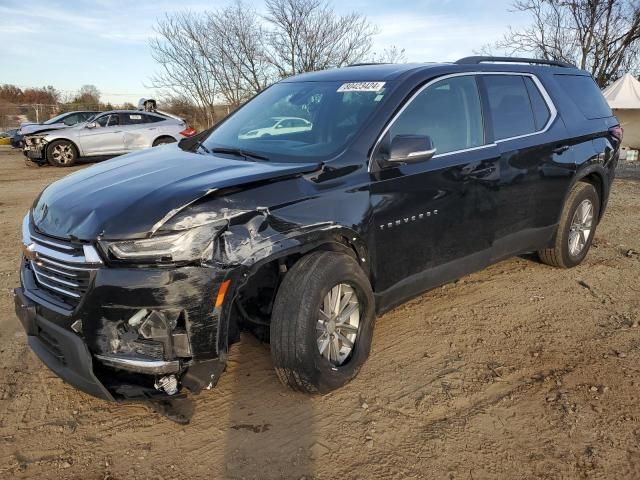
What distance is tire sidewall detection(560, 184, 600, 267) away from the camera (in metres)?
5.03

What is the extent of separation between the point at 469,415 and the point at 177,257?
1.78 m

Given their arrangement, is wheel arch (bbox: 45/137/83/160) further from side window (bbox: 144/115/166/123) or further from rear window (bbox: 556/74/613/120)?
rear window (bbox: 556/74/613/120)

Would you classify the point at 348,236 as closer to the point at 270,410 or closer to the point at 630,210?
the point at 270,410

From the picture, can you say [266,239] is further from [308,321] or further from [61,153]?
[61,153]

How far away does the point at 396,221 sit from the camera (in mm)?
3438

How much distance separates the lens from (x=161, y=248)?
2551 mm

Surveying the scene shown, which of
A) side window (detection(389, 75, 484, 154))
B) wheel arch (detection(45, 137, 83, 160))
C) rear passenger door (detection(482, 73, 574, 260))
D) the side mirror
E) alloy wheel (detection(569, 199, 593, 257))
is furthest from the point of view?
wheel arch (detection(45, 137, 83, 160))

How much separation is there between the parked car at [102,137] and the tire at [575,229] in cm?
1160

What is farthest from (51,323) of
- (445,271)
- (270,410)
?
(445,271)

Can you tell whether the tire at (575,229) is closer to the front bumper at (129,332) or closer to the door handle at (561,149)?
the door handle at (561,149)

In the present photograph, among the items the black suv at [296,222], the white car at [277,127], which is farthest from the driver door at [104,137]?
the white car at [277,127]

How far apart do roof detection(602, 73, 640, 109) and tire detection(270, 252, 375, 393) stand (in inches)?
851

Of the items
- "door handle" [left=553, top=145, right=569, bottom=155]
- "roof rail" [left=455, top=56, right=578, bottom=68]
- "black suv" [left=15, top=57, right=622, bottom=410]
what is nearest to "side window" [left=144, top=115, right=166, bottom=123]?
"black suv" [left=15, top=57, right=622, bottom=410]

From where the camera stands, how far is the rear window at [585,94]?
509 cm
